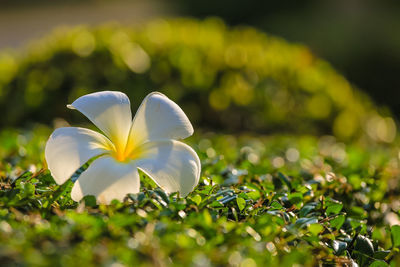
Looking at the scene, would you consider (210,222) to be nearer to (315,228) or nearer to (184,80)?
(315,228)

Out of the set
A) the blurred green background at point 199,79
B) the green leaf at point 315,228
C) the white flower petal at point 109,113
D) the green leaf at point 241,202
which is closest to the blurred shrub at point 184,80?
the blurred green background at point 199,79

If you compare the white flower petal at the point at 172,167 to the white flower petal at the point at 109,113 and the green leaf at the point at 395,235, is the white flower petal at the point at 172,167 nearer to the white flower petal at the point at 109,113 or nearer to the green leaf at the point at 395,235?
the white flower petal at the point at 109,113

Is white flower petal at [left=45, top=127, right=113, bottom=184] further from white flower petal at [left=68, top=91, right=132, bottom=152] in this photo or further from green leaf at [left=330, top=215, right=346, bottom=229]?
green leaf at [left=330, top=215, right=346, bottom=229]

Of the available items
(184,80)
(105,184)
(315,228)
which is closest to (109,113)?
(105,184)

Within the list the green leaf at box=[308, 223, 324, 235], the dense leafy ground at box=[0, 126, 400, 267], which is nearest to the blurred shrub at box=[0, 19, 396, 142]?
the dense leafy ground at box=[0, 126, 400, 267]

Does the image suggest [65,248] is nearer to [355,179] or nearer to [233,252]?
[233,252]

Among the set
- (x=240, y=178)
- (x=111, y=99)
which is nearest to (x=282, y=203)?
(x=240, y=178)
